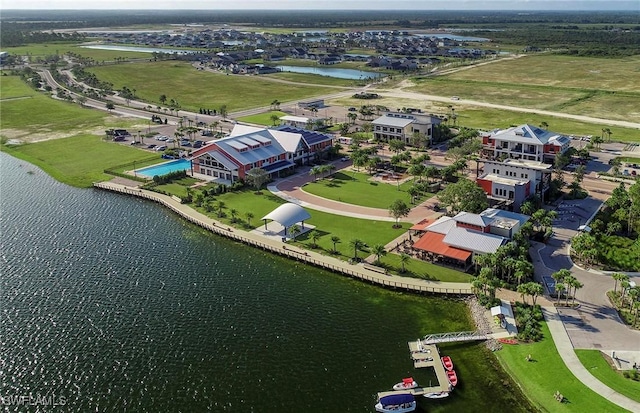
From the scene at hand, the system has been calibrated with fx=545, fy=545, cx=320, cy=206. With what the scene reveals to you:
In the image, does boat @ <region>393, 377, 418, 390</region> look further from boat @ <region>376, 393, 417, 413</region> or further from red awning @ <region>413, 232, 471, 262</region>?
red awning @ <region>413, 232, 471, 262</region>

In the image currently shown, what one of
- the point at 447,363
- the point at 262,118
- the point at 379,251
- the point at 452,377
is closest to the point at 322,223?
the point at 379,251

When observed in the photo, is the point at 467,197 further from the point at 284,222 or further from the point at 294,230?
the point at 284,222

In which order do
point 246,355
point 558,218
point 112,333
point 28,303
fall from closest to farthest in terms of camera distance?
1. point 246,355
2. point 112,333
3. point 28,303
4. point 558,218

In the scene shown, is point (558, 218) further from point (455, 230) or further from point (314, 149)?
point (314, 149)

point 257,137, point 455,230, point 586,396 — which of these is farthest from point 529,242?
point 257,137

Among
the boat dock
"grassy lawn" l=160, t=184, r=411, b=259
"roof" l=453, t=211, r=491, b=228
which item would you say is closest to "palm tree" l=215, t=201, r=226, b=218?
"grassy lawn" l=160, t=184, r=411, b=259

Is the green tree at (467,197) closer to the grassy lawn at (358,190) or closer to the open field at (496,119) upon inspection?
the grassy lawn at (358,190)
